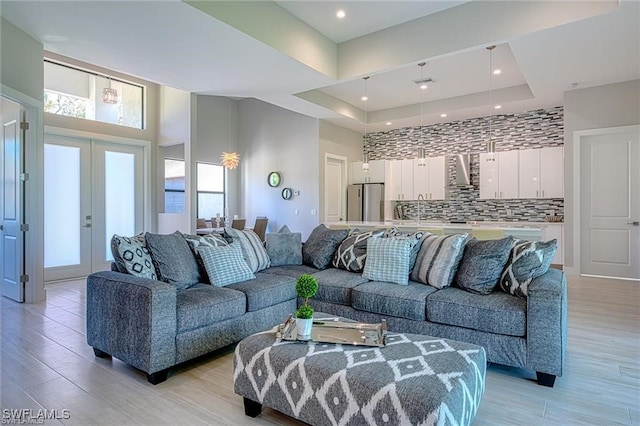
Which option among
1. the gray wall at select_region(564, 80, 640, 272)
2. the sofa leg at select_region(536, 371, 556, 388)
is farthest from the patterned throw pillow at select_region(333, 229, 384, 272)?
the gray wall at select_region(564, 80, 640, 272)

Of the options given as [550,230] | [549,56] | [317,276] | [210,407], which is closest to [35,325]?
[210,407]

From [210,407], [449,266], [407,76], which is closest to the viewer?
[210,407]

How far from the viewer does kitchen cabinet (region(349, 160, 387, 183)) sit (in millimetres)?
8086

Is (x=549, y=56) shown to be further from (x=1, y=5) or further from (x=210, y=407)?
(x=1, y=5)

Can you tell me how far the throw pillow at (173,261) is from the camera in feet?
9.62

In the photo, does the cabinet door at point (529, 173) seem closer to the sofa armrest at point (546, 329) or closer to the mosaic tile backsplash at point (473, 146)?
the mosaic tile backsplash at point (473, 146)

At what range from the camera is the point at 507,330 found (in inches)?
96.3

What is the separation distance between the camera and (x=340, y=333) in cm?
214

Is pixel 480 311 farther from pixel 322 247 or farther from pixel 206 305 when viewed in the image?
pixel 206 305

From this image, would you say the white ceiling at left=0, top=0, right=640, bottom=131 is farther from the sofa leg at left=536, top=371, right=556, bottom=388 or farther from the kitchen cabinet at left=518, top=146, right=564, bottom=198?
the sofa leg at left=536, top=371, right=556, bottom=388

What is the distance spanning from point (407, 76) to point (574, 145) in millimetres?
2900

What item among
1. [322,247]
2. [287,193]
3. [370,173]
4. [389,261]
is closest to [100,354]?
[322,247]

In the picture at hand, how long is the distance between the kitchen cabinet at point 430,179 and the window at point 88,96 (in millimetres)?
5692

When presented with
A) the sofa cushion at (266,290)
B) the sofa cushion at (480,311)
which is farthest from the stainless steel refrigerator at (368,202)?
the sofa cushion at (480,311)
